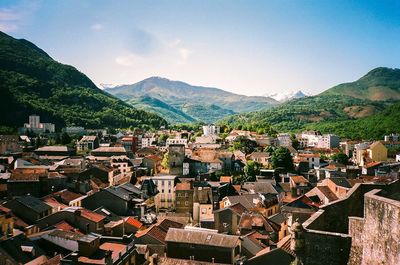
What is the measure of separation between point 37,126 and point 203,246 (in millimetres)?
Answer: 146726

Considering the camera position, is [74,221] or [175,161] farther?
[175,161]

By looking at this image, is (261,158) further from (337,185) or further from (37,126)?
(37,126)

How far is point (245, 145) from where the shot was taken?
399 feet

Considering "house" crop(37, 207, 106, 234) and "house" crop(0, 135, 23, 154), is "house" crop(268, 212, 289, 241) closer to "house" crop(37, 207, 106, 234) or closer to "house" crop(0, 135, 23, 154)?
"house" crop(37, 207, 106, 234)

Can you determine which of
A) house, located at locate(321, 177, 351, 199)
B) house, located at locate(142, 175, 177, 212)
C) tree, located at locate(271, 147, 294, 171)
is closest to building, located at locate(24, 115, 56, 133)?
tree, located at locate(271, 147, 294, 171)

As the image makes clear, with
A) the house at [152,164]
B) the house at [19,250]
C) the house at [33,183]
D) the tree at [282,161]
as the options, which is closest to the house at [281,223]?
the house at [19,250]

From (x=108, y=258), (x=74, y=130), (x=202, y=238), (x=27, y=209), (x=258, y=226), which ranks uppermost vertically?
(x=74, y=130)

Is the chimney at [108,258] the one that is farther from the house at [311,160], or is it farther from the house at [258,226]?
the house at [311,160]

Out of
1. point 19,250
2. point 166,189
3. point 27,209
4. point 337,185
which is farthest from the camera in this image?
point 166,189

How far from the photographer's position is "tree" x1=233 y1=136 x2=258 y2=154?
11724 centimetres

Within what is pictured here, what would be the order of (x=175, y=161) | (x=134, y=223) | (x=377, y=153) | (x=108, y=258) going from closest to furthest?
(x=108, y=258) < (x=134, y=223) < (x=175, y=161) < (x=377, y=153)

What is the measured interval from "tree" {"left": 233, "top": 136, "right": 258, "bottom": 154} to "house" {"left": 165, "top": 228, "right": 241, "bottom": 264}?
79.8m

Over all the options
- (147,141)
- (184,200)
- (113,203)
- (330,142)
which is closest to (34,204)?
Answer: (113,203)

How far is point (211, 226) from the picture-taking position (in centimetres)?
4669
